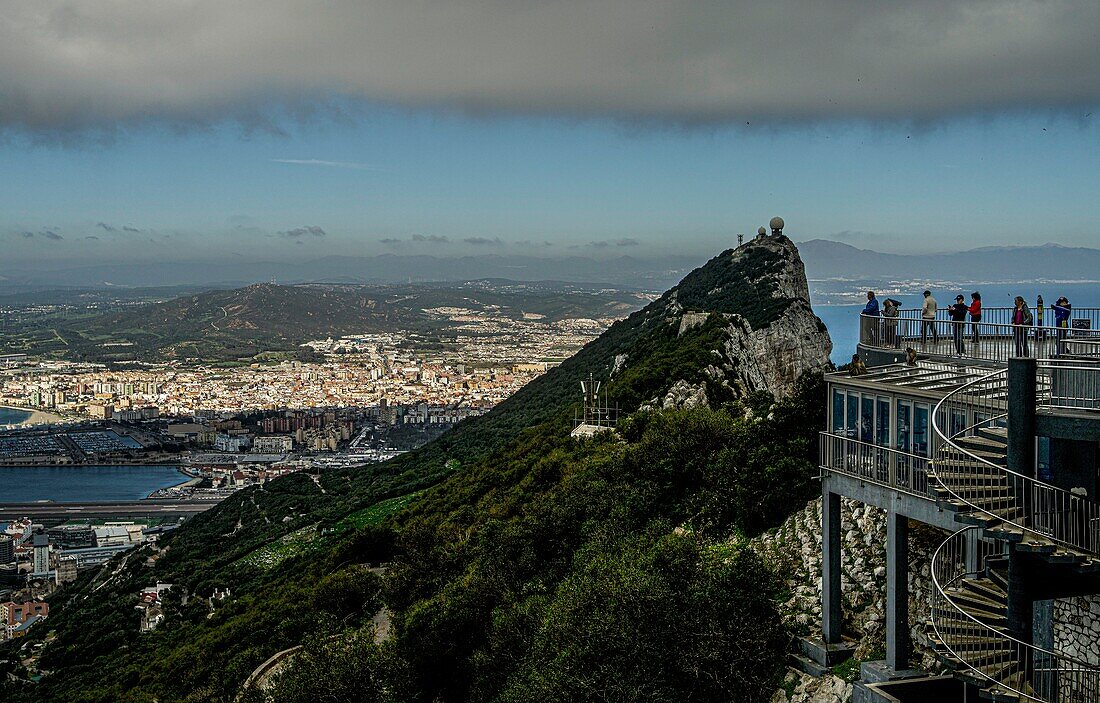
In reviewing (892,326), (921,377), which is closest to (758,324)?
(892,326)

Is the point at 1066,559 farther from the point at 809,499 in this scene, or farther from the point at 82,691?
the point at 82,691

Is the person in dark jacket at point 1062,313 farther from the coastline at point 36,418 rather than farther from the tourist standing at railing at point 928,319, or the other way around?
the coastline at point 36,418

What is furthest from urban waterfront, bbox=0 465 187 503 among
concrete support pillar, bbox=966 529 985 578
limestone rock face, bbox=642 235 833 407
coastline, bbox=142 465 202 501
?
concrete support pillar, bbox=966 529 985 578

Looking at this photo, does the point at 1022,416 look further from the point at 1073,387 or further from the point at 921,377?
the point at 921,377

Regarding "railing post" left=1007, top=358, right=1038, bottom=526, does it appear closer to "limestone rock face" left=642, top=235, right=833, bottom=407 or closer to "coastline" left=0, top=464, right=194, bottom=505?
"limestone rock face" left=642, top=235, right=833, bottom=407

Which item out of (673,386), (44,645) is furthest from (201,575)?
(673,386)

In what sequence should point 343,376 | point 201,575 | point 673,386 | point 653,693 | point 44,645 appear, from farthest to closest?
1. point 343,376
2. point 201,575
3. point 44,645
4. point 673,386
5. point 653,693

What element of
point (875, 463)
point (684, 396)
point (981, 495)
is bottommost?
point (684, 396)
